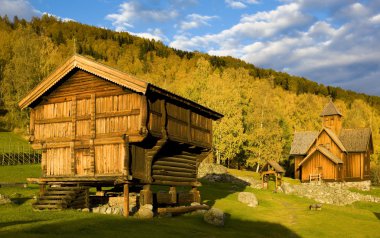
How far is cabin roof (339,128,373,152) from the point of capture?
215 feet

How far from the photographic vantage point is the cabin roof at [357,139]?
65562 millimetres

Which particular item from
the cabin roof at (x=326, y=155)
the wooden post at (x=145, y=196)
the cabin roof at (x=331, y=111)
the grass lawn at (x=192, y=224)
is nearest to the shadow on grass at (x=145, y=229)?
the grass lawn at (x=192, y=224)

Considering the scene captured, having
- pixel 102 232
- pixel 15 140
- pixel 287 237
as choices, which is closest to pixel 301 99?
pixel 15 140

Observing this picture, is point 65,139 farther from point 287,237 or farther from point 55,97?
point 287,237

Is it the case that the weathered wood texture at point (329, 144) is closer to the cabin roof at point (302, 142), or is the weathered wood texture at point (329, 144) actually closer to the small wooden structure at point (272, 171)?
Answer: the cabin roof at point (302, 142)

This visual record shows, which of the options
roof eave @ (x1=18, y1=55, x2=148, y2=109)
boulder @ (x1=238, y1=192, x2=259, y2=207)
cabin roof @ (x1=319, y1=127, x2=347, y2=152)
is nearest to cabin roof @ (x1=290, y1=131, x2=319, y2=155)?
cabin roof @ (x1=319, y1=127, x2=347, y2=152)

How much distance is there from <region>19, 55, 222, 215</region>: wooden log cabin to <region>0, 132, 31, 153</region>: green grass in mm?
34402

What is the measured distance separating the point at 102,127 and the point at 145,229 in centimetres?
710

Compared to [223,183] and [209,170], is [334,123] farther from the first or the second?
[223,183]

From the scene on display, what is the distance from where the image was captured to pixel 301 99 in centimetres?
10419

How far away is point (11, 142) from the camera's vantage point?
6381 centimetres

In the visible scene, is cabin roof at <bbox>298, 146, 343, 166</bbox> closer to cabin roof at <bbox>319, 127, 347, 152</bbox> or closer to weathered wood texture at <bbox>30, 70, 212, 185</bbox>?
cabin roof at <bbox>319, 127, 347, 152</bbox>

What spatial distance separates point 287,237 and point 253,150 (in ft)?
153

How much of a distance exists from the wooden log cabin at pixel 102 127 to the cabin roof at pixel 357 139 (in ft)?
152
